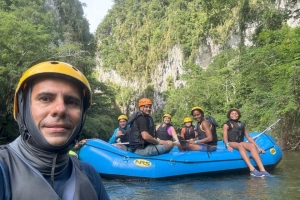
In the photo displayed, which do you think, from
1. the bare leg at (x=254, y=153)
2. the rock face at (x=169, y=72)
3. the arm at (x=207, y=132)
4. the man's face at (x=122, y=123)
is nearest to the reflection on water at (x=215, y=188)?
the bare leg at (x=254, y=153)

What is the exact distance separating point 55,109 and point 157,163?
17.3 feet

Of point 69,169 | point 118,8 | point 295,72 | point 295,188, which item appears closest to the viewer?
point 69,169

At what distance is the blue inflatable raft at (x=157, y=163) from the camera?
20.5ft

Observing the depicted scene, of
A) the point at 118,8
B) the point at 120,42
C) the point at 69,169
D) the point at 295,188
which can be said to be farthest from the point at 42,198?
the point at 118,8

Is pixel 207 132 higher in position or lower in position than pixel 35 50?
lower

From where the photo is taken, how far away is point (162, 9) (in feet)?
163

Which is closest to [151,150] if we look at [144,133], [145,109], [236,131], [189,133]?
[144,133]

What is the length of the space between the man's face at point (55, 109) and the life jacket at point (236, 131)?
6110 mm

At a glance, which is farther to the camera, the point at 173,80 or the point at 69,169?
the point at 173,80

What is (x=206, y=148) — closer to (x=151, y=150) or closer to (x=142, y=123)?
(x=151, y=150)

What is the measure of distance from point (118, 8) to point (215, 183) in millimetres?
58212

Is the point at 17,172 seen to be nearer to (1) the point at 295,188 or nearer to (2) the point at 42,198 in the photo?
(2) the point at 42,198

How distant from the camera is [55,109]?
1.14 m

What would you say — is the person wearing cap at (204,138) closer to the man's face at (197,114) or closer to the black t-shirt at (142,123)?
the man's face at (197,114)
